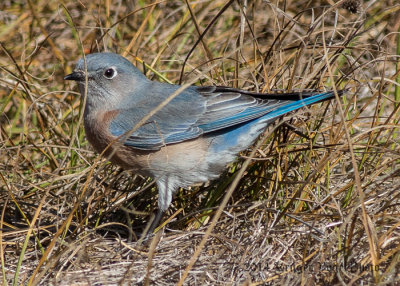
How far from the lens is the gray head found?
4.48 m

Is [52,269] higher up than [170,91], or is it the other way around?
[170,91]

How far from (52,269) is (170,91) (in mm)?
1713

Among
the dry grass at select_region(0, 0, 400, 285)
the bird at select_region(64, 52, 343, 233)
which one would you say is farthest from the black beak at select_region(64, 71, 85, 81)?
the dry grass at select_region(0, 0, 400, 285)

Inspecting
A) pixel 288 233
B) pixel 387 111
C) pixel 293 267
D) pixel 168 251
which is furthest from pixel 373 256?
pixel 387 111

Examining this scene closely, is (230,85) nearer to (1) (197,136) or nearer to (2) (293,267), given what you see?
(1) (197,136)

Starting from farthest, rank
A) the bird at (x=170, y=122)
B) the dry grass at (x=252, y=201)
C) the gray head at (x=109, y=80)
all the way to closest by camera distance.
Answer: the gray head at (x=109, y=80)
the bird at (x=170, y=122)
the dry grass at (x=252, y=201)

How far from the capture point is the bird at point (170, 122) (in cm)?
429

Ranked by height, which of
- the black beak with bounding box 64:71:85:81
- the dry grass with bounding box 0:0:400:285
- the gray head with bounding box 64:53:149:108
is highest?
the black beak with bounding box 64:71:85:81

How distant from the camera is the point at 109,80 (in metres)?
4.59

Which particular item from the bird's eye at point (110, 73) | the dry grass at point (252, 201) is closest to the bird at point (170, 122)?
the bird's eye at point (110, 73)

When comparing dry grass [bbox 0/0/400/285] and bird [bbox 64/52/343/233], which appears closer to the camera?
dry grass [bbox 0/0/400/285]

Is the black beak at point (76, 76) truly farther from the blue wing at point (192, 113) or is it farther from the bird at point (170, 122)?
the blue wing at point (192, 113)

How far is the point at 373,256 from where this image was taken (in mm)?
2932

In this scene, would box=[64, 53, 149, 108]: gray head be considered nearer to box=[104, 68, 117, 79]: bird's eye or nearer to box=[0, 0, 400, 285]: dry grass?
box=[104, 68, 117, 79]: bird's eye
